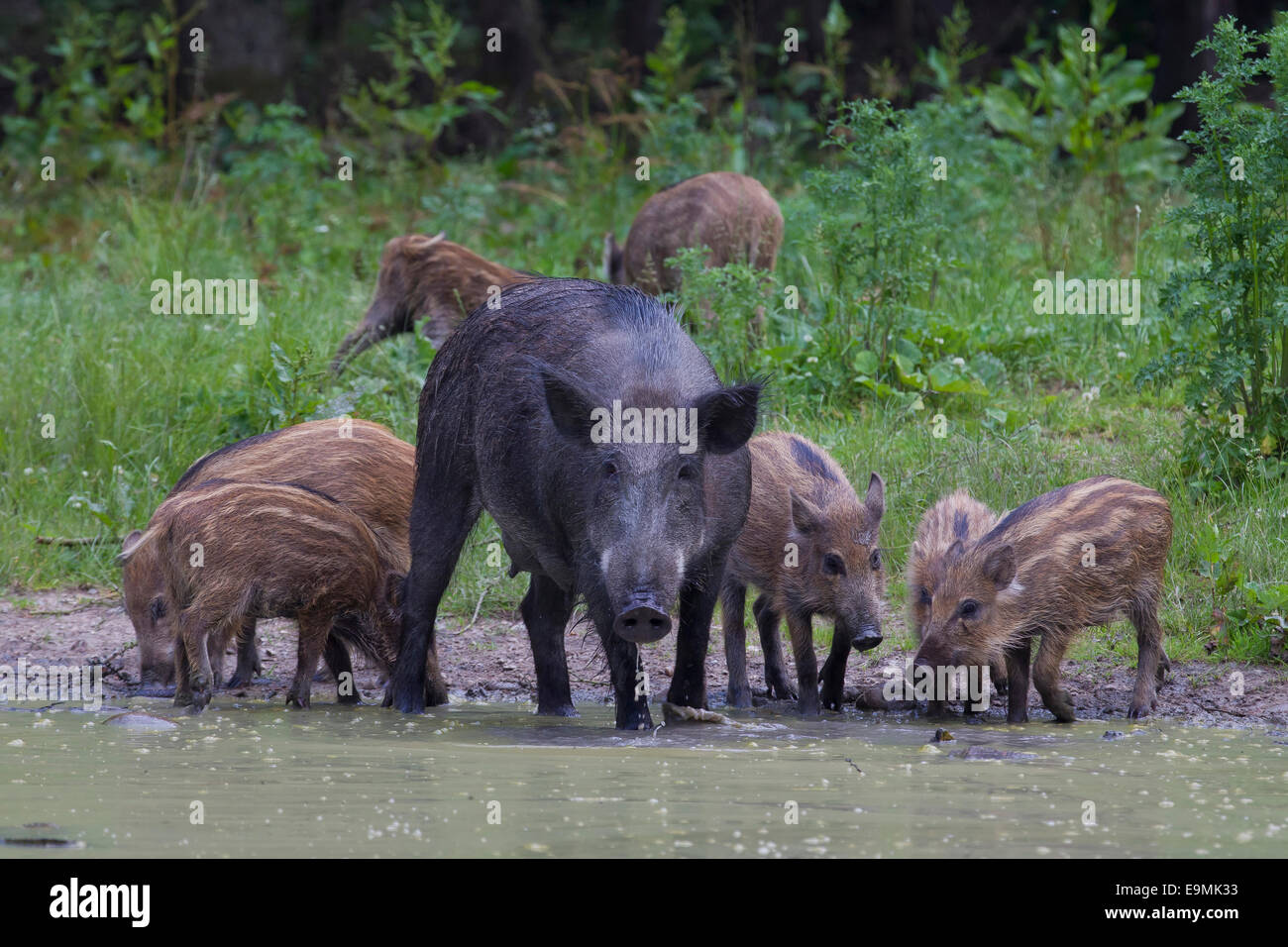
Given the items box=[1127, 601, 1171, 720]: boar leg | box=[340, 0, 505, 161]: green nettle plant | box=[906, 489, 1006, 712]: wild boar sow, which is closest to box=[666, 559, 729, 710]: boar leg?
box=[906, 489, 1006, 712]: wild boar sow

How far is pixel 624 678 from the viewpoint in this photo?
5.41 metres

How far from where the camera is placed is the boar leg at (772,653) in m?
→ 6.67

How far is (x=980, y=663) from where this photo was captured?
6.05 meters

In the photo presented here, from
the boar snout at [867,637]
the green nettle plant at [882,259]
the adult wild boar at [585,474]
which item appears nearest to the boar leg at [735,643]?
the boar snout at [867,637]

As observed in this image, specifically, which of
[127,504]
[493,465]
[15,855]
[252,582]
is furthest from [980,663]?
[127,504]

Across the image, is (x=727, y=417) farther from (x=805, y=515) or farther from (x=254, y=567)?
(x=254, y=567)

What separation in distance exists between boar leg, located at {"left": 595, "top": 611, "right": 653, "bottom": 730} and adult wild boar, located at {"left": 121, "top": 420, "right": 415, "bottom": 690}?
4.96 ft

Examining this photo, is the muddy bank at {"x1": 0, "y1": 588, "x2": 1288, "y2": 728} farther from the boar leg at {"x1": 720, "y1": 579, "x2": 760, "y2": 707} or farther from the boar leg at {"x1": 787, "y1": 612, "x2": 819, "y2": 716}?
the boar leg at {"x1": 787, "y1": 612, "x2": 819, "y2": 716}

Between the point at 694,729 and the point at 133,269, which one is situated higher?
the point at 133,269

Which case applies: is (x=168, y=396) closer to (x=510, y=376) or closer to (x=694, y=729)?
(x=510, y=376)

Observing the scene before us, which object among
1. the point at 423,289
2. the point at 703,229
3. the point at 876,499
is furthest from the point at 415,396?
the point at 876,499

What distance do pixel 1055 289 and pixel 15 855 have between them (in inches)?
→ 277

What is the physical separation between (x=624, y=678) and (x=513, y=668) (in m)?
1.66

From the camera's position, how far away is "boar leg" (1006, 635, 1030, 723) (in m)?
5.97
